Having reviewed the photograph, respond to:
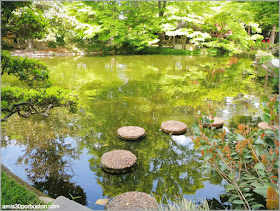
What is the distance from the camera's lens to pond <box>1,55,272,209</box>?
3055 mm

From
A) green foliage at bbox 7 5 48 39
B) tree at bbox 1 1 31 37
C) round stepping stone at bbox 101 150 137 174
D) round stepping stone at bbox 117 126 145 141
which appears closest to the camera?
tree at bbox 1 1 31 37

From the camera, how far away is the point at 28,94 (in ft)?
8.32

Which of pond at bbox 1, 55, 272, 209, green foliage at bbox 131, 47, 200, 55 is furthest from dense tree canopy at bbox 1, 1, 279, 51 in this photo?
pond at bbox 1, 55, 272, 209

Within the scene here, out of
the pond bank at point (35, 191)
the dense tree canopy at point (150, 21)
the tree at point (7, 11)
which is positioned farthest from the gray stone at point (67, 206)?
the dense tree canopy at point (150, 21)

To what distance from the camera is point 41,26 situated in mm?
2604

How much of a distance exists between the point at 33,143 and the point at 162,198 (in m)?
2.73

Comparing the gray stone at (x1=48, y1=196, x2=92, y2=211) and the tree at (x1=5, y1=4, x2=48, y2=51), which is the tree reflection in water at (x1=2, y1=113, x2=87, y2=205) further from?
the tree at (x1=5, y1=4, x2=48, y2=51)

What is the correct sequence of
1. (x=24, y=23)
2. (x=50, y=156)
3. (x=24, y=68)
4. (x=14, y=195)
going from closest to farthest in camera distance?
(x=14, y=195)
(x=24, y=23)
(x=24, y=68)
(x=50, y=156)

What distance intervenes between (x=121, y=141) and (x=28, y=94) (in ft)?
6.91

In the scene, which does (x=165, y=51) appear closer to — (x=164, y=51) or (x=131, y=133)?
(x=164, y=51)

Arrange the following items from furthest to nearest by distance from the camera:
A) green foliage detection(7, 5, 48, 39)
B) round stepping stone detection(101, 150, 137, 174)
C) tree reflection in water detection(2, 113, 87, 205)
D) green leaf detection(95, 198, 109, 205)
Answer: round stepping stone detection(101, 150, 137, 174)
tree reflection in water detection(2, 113, 87, 205)
green leaf detection(95, 198, 109, 205)
green foliage detection(7, 5, 48, 39)

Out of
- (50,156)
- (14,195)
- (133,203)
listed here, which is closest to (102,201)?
(133,203)

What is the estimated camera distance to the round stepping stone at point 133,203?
2438 mm

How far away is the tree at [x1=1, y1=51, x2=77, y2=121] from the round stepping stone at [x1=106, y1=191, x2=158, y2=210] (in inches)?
54.9
